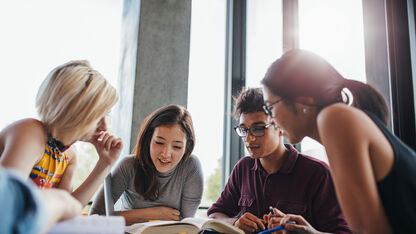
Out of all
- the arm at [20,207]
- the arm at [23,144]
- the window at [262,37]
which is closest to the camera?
the arm at [20,207]

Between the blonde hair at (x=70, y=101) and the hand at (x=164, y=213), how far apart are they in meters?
0.62

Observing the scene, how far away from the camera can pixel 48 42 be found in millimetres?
3162

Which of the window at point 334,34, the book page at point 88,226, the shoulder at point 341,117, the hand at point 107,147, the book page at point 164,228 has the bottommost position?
the book page at point 164,228

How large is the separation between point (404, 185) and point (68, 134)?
117 cm

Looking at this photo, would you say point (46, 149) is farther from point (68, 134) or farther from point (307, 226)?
point (307, 226)

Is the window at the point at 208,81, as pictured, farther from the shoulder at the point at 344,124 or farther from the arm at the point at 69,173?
the shoulder at the point at 344,124

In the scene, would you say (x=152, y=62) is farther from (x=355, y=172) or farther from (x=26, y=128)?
(x=355, y=172)

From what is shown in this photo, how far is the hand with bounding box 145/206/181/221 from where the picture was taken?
1.66m

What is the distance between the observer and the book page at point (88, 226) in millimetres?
647

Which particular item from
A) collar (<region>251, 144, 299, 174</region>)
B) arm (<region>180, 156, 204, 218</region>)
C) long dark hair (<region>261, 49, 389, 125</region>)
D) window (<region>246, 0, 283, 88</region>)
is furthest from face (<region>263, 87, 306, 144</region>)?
window (<region>246, 0, 283, 88</region>)

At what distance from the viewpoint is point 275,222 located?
3.74 feet

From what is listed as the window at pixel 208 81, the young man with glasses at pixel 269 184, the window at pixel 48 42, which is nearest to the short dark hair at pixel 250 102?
the young man with glasses at pixel 269 184

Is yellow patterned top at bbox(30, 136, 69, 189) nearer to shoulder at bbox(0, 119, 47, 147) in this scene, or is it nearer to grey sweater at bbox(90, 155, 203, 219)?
shoulder at bbox(0, 119, 47, 147)

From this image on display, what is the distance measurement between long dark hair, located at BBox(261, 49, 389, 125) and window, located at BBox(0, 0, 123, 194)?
2.41 meters
